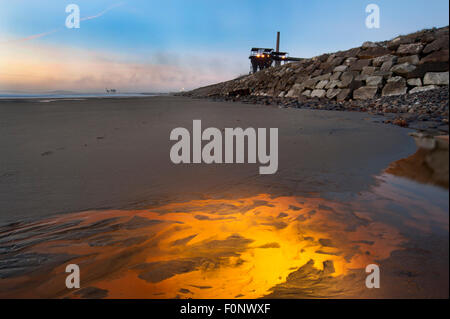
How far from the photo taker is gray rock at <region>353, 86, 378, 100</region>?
890 cm

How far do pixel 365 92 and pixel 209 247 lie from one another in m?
10.1

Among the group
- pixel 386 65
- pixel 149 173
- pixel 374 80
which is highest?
pixel 386 65

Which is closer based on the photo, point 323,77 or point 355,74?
point 355,74

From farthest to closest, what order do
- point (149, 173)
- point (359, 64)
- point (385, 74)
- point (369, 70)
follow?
point (359, 64)
point (369, 70)
point (385, 74)
point (149, 173)

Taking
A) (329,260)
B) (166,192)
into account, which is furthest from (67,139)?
(329,260)

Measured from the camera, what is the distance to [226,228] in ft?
5.54

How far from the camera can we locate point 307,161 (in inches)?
114

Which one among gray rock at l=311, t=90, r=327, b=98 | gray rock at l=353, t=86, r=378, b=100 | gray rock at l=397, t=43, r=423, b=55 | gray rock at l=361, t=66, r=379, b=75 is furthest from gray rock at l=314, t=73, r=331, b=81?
gray rock at l=397, t=43, r=423, b=55

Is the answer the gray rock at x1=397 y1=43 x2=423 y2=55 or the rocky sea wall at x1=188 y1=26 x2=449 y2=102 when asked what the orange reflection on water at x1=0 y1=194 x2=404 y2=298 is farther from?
the rocky sea wall at x1=188 y1=26 x2=449 y2=102

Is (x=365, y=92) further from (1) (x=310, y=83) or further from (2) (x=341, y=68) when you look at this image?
(1) (x=310, y=83)

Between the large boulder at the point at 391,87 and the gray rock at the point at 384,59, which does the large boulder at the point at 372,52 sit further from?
the large boulder at the point at 391,87

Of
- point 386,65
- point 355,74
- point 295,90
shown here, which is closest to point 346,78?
point 355,74
